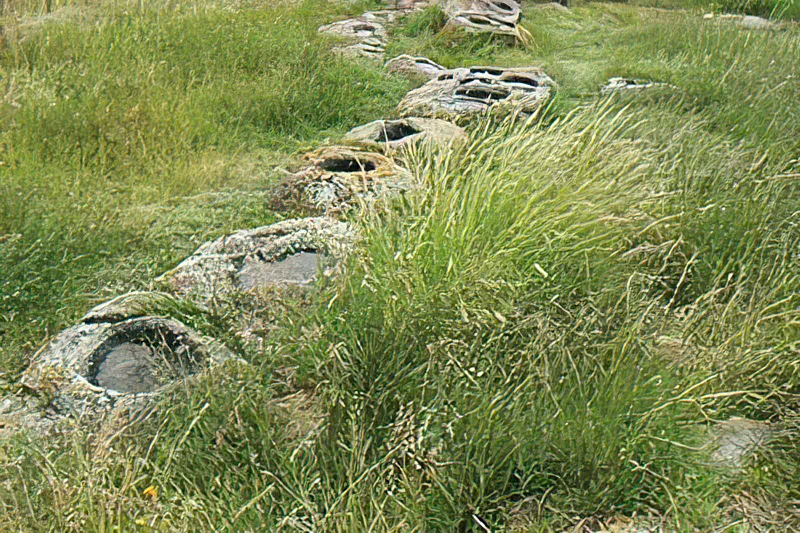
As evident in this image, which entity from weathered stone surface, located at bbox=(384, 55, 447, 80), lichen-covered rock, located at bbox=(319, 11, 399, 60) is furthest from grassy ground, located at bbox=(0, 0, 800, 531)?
lichen-covered rock, located at bbox=(319, 11, 399, 60)

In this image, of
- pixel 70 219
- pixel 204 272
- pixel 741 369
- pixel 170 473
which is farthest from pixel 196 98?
pixel 741 369

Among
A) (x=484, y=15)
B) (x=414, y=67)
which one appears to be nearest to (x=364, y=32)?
(x=484, y=15)

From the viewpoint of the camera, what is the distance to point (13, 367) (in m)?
3.65

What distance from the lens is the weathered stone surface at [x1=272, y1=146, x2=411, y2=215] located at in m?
4.83

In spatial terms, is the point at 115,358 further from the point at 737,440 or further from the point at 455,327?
the point at 737,440

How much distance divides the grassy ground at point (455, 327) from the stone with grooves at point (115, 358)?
0.18 m

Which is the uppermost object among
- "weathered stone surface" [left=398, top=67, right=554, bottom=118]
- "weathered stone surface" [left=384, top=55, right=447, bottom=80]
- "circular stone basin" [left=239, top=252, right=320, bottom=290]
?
"circular stone basin" [left=239, top=252, right=320, bottom=290]

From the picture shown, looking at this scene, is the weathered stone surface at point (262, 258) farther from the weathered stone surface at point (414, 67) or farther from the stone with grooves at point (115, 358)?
the weathered stone surface at point (414, 67)

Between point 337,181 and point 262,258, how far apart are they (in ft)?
3.90

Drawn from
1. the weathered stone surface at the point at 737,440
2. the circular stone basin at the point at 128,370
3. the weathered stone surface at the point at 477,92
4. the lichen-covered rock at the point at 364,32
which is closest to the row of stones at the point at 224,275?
the circular stone basin at the point at 128,370

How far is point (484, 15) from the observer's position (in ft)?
29.7

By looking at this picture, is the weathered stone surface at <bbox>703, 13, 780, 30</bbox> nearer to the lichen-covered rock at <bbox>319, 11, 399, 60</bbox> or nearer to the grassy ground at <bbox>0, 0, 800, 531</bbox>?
the grassy ground at <bbox>0, 0, 800, 531</bbox>

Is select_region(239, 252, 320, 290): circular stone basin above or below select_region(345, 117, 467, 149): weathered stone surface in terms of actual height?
above

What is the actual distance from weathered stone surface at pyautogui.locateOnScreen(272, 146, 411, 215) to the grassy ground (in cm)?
23
